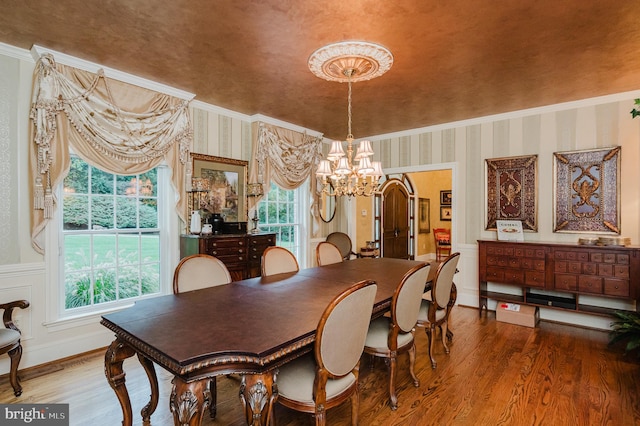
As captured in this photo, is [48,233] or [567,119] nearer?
[48,233]

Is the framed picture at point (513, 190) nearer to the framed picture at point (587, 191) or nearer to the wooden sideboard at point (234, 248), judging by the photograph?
the framed picture at point (587, 191)

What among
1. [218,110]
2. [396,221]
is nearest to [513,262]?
[396,221]

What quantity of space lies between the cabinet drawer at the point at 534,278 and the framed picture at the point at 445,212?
504 cm

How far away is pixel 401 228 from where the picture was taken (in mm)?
7391

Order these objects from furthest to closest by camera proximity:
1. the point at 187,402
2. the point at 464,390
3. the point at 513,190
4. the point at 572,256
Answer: the point at 513,190
the point at 572,256
the point at 464,390
the point at 187,402

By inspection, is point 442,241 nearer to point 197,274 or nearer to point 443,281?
point 443,281

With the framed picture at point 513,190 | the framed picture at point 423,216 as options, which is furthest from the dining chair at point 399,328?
the framed picture at point 423,216

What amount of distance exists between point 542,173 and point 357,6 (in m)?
3.46

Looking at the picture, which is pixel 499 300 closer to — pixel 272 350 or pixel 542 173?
pixel 542 173

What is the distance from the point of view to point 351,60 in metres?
2.46

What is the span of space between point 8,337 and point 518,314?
5.01 metres

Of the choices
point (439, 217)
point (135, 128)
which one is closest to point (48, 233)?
point (135, 128)

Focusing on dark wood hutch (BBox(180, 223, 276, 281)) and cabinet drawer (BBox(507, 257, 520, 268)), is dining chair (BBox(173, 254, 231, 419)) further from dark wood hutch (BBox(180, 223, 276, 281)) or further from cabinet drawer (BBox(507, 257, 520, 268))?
cabinet drawer (BBox(507, 257, 520, 268))

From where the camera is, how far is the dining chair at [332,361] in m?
1.49
